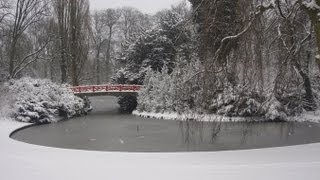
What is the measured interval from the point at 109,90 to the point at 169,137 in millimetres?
15488

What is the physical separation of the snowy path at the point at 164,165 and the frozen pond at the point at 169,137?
6.20 ft

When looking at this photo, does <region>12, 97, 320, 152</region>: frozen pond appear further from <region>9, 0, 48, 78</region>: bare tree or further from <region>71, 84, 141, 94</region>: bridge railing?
<region>9, 0, 48, 78</region>: bare tree

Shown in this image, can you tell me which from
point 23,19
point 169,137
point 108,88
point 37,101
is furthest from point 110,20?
point 169,137

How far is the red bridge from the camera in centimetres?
3078

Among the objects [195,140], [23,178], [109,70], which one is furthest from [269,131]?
[109,70]

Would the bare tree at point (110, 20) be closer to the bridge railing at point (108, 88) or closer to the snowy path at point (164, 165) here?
the bridge railing at point (108, 88)

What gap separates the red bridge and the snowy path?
19.9m

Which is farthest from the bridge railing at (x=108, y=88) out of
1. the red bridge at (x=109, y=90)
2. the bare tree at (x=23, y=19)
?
the bare tree at (x=23, y=19)

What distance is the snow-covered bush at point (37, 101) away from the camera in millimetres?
22812

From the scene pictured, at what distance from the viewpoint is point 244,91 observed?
9969 millimetres

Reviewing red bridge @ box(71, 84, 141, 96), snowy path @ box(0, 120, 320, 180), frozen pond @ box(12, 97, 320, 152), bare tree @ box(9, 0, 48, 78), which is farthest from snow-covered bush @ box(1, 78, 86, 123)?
snowy path @ box(0, 120, 320, 180)

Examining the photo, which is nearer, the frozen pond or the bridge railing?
the frozen pond

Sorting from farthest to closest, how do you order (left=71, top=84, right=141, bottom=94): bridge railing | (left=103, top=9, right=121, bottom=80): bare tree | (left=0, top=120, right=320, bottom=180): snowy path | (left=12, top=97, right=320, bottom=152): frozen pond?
(left=103, top=9, right=121, bottom=80): bare tree → (left=71, top=84, right=141, bottom=94): bridge railing → (left=12, top=97, right=320, bottom=152): frozen pond → (left=0, top=120, right=320, bottom=180): snowy path

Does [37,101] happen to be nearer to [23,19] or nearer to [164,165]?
[23,19]
